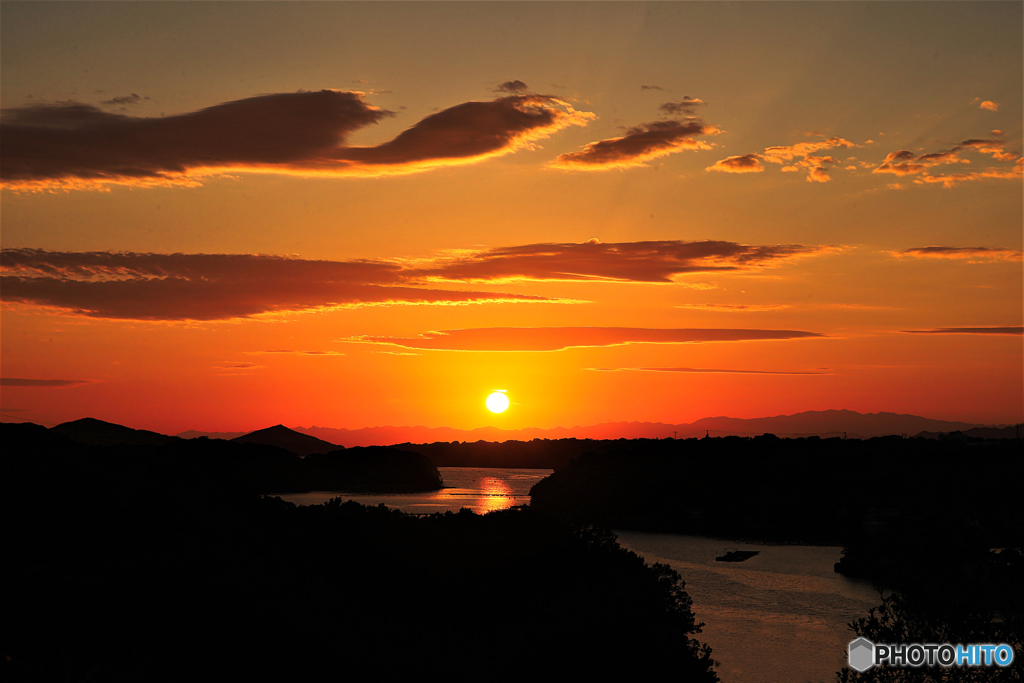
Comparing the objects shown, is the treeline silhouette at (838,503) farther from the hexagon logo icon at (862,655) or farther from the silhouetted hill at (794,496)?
the hexagon logo icon at (862,655)

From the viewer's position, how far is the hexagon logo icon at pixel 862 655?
1189 inches

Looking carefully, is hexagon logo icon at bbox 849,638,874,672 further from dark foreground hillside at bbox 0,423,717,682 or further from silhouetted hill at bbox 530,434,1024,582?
silhouetted hill at bbox 530,434,1024,582

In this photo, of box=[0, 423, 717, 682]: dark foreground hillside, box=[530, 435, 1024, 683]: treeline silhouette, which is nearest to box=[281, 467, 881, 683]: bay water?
box=[530, 435, 1024, 683]: treeline silhouette

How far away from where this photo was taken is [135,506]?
48812mm

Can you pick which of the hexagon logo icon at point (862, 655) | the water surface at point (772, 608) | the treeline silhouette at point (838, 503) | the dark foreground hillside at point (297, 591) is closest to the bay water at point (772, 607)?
the water surface at point (772, 608)

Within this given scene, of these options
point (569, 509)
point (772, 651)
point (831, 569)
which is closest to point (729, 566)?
point (831, 569)

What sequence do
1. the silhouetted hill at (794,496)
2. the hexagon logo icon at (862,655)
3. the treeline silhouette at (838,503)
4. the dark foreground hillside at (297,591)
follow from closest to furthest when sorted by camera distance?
the dark foreground hillside at (297,591) < the hexagon logo icon at (862,655) < the treeline silhouette at (838,503) < the silhouetted hill at (794,496)

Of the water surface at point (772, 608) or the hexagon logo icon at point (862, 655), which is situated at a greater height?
the hexagon logo icon at point (862, 655)

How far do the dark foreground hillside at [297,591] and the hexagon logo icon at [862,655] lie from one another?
788 cm

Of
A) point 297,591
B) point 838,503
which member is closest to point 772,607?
point 297,591

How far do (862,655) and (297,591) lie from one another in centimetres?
2421

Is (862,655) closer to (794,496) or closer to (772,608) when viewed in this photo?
(772,608)

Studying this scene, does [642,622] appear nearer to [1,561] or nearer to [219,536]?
[219,536]

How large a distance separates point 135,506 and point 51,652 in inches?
1215
